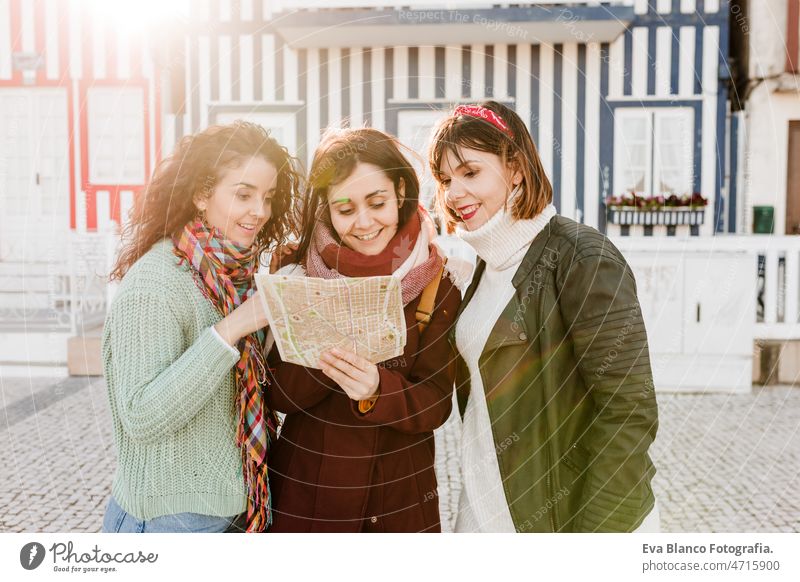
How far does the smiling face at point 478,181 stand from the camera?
1.84 m

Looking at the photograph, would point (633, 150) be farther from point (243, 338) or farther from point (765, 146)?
point (243, 338)

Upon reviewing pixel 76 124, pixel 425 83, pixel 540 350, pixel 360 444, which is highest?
pixel 425 83

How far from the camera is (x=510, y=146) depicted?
1829 mm

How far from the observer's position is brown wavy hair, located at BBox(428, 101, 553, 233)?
5.97 feet

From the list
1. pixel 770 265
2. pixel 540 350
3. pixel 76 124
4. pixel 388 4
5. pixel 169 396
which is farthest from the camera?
pixel 76 124

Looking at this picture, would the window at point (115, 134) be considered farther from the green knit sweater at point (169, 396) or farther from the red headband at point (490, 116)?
the red headband at point (490, 116)

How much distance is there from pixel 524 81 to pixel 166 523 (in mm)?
7121

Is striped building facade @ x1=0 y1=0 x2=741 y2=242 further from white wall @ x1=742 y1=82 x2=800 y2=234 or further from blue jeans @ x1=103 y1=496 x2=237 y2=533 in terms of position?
blue jeans @ x1=103 y1=496 x2=237 y2=533

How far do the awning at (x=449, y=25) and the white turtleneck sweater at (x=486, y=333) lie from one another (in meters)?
5.64

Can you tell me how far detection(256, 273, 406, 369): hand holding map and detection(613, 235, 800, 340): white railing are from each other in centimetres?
479

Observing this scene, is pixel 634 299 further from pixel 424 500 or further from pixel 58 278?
pixel 58 278

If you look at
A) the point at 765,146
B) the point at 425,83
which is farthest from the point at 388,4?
the point at 765,146
